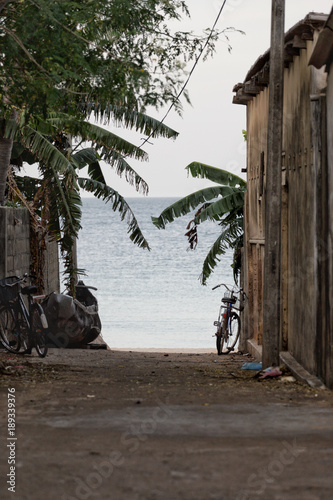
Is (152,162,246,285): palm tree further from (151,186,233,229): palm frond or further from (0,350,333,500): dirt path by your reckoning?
(0,350,333,500): dirt path

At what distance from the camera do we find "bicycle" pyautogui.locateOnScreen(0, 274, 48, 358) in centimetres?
1331

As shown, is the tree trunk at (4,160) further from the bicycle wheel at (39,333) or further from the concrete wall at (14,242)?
the bicycle wheel at (39,333)

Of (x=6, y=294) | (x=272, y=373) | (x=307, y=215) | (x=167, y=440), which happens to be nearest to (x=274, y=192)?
(x=307, y=215)

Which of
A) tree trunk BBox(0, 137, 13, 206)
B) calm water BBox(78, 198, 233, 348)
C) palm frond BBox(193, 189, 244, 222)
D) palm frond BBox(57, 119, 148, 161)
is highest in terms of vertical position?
palm frond BBox(57, 119, 148, 161)

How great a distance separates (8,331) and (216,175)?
9882 mm

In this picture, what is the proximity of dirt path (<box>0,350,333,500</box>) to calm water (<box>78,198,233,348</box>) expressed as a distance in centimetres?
2503

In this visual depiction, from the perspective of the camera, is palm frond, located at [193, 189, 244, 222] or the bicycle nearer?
the bicycle

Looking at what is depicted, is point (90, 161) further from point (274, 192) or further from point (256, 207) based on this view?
point (274, 192)

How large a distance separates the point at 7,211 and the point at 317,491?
38.3 feet

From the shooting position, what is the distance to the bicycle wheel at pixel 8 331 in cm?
1343

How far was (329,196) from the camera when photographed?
916cm

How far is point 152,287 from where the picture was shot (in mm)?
58094

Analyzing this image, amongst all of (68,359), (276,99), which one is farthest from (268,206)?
(68,359)

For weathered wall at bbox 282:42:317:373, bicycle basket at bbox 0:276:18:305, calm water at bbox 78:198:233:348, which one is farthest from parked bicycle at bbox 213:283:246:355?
calm water at bbox 78:198:233:348
